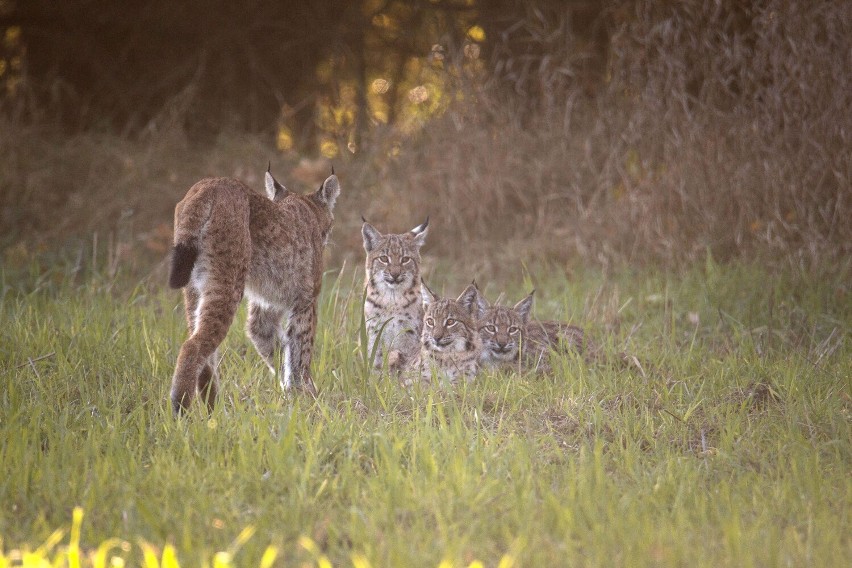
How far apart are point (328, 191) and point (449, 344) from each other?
51.3 inches

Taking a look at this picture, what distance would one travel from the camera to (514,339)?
6.64 metres

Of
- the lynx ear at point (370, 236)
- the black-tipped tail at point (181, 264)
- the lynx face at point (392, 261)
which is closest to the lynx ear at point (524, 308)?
the lynx face at point (392, 261)

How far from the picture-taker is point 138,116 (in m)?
15.6

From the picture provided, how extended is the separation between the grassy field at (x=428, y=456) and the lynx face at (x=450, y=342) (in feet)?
0.84

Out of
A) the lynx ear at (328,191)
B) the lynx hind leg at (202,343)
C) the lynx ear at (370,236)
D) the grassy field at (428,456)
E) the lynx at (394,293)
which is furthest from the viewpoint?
the lynx ear at (370,236)

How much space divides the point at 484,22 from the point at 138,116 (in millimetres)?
5420

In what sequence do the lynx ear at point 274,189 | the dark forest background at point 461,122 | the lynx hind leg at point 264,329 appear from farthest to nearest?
the dark forest background at point 461,122 < the lynx ear at point 274,189 < the lynx hind leg at point 264,329

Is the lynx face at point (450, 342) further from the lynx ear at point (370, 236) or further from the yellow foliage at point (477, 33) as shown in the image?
the yellow foliage at point (477, 33)

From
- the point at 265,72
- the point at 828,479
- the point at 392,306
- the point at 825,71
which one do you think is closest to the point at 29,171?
the point at 265,72

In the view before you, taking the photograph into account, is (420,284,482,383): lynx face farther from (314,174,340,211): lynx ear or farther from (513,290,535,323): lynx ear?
(314,174,340,211): lynx ear

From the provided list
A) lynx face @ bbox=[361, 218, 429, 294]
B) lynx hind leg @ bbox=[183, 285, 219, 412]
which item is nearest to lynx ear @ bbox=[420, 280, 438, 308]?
lynx face @ bbox=[361, 218, 429, 294]

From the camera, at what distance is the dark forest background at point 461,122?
889cm

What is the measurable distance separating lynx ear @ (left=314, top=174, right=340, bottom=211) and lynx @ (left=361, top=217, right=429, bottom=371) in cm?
72

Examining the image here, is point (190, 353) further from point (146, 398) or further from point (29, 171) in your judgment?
point (29, 171)
